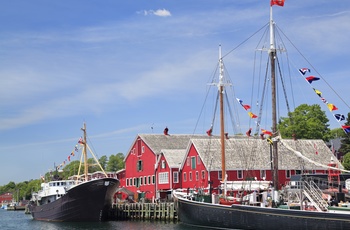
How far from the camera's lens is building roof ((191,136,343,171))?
64188 millimetres

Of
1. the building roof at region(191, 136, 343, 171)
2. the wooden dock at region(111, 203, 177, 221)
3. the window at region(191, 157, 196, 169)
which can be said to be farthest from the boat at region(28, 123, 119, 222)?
the building roof at region(191, 136, 343, 171)

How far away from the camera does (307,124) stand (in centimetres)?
8069

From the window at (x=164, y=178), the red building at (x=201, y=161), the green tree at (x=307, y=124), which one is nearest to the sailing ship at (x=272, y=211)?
the red building at (x=201, y=161)

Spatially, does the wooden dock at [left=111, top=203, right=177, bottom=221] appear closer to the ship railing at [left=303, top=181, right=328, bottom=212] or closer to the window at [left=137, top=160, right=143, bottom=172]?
the window at [left=137, top=160, right=143, bottom=172]

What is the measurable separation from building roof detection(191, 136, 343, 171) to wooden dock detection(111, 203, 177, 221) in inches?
299

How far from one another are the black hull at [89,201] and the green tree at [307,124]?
27.3 metres

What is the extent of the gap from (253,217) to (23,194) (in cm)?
16738

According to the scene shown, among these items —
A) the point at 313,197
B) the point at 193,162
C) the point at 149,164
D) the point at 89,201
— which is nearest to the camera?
the point at 313,197

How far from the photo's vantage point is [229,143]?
220 feet

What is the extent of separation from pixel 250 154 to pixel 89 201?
18.6m

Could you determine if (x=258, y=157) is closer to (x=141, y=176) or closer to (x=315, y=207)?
(x=141, y=176)

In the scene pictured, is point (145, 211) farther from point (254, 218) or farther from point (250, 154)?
point (254, 218)

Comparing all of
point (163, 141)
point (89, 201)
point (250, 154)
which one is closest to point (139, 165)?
point (163, 141)

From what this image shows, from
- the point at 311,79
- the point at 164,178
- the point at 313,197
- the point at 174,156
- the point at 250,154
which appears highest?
the point at 311,79
